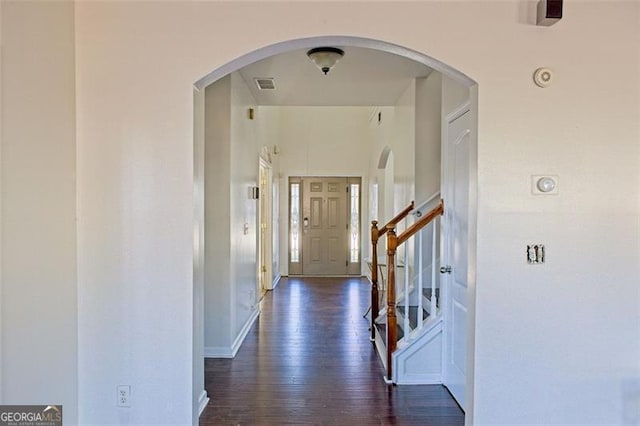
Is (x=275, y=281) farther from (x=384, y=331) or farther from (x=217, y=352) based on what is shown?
(x=384, y=331)

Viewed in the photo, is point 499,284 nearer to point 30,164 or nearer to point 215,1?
point 215,1

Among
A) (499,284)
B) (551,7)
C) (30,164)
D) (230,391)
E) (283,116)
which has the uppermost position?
(283,116)

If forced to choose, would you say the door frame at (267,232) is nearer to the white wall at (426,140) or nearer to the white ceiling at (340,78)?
the white ceiling at (340,78)

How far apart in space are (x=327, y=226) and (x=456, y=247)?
5.22 metres

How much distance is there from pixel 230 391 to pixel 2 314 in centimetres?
171

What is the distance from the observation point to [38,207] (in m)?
1.86

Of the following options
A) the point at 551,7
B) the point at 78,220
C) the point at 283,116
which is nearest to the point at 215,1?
the point at 78,220

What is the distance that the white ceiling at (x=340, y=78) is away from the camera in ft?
11.2

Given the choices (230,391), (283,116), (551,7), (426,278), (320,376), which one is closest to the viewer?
(551,7)

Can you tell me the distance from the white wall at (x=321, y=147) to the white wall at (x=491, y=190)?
5.75m

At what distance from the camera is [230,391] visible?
2992 millimetres

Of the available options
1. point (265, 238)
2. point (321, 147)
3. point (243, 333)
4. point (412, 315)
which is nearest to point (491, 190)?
point (412, 315)

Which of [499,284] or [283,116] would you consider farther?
[283,116]

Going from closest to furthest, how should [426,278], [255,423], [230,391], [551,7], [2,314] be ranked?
[2,314] < [551,7] < [255,423] < [230,391] < [426,278]
